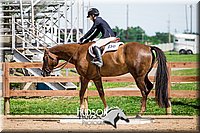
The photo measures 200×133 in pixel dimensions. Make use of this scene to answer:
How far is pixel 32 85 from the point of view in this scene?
1162 cm

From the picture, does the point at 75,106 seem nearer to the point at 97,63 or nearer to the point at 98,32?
the point at 97,63

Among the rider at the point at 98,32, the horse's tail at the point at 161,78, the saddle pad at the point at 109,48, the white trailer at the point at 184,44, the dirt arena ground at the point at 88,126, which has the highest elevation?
the white trailer at the point at 184,44

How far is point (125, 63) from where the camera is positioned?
23.6 feet

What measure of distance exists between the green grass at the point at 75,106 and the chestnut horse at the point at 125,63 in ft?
4.28

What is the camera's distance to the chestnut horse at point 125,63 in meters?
7.14

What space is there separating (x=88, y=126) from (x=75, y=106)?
2401 millimetres

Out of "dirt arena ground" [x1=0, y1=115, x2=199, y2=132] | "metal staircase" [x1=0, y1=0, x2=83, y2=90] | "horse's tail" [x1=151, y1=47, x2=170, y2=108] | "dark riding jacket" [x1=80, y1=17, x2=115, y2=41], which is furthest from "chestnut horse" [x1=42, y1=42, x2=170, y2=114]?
"metal staircase" [x1=0, y1=0, x2=83, y2=90]

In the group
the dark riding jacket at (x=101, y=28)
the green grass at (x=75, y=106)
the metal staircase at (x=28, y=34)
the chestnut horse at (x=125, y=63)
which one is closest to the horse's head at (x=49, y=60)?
the chestnut horse at (x=125, y=63)

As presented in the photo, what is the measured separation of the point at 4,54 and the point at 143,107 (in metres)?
5.73

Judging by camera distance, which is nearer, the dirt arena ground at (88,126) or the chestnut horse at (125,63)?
the dirt arena ground at (88,126)

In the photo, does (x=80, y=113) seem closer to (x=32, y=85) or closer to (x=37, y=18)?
(x=32, y=85)

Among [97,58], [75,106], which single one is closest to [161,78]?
[97,58]

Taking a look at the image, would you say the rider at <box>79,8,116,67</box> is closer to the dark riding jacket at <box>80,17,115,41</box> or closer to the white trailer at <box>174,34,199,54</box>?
the dark riding jacket at <box>80,17,115,41</box>

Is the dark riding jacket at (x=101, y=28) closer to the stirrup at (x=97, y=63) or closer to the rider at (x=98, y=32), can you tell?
the rider at (x=98, y=32)
